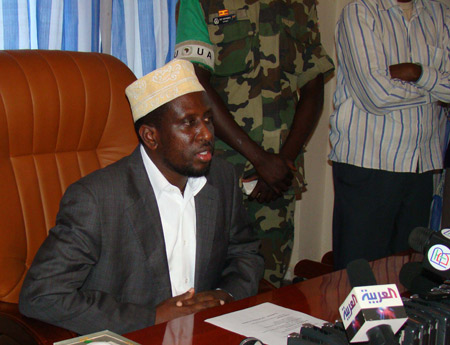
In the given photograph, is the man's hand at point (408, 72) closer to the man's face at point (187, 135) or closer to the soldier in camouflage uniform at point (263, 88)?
the soldier in camouflage uniform at point (263, 88)

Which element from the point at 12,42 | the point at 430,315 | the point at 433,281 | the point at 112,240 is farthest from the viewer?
the point at 12,42

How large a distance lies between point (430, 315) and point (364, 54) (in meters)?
1.74

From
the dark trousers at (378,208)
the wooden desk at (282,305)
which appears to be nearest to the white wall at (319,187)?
the dark trousers at (378,208)

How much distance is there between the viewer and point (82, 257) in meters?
1.63

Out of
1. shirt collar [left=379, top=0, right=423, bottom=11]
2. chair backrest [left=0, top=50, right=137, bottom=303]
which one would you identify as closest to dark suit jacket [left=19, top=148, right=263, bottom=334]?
chair backrest [left=0, top=50, right=137, bottom=303]

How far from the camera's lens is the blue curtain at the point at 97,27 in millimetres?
2477

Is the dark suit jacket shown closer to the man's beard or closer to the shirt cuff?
the man's beard

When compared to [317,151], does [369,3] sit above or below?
above

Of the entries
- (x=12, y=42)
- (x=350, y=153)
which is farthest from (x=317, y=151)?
(x=12, y=42)

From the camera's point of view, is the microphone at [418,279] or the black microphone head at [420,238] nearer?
the black microphone head at [420,238]

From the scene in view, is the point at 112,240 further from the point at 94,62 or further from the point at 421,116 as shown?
the point at 421,116

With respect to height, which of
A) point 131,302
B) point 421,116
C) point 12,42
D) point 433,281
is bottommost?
point 131,302

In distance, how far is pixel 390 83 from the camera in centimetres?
249

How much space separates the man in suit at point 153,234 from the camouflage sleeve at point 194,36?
0.58 metres
